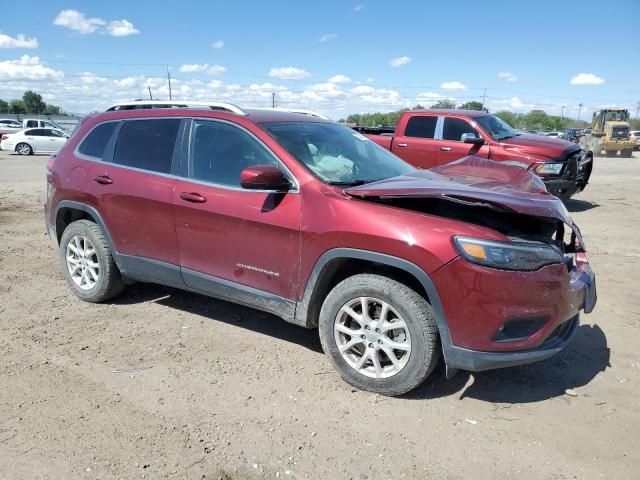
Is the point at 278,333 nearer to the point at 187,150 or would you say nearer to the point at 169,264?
the point at 169,264

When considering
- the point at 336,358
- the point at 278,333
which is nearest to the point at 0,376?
the point at 278,333

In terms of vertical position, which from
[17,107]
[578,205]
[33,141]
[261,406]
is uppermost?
[17,107]

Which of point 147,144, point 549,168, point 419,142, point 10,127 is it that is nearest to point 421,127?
point 419,142

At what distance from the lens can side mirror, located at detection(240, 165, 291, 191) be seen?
11.0 ft

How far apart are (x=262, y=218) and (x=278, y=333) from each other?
118 centimetres

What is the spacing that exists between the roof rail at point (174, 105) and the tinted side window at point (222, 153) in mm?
178

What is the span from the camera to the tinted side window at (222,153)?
3.79m

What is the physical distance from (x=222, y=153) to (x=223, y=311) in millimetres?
1553

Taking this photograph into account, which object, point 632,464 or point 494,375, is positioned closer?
point 632,464

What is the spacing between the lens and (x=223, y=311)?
4770mm

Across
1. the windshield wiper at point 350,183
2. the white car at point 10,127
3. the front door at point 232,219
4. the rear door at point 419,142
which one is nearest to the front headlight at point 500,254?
the windshield wiper at point 350,183

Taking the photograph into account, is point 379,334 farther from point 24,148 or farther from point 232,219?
point 24,148

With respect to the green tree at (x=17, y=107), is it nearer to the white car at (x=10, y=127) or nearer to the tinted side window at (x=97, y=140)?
the white car at (x=10, y=127)

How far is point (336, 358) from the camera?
345 cm
